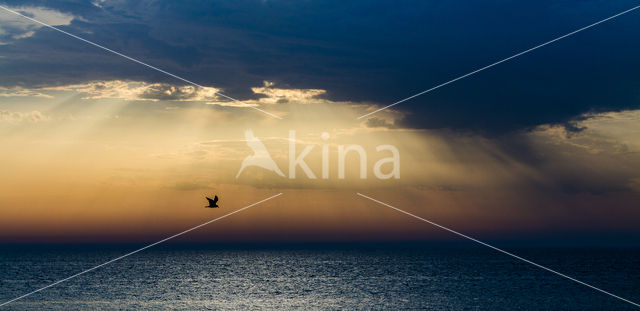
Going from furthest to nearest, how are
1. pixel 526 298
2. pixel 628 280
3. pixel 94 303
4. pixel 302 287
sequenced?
1. pixel 628 280
2. pixel 302 287
3. pixel 526 298
4. pixel 94 303

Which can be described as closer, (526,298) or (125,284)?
(526,298)

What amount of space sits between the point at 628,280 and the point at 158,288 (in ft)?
301

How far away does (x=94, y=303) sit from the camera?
71375mm

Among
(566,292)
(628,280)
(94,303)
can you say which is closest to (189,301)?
(94,303)

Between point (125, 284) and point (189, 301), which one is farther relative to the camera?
point (125, 284)

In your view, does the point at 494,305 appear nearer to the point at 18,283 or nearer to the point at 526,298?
the point at 526,298

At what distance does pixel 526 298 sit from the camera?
79.9 metres

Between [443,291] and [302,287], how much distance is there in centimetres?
2394

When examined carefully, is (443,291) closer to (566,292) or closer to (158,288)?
(566,292)

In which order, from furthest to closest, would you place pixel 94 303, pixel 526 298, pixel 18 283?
pixel 18 283
pixel 526 298
pixel 94 303

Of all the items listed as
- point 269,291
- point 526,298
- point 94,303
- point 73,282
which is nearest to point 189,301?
point 94,303

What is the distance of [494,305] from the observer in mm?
72688

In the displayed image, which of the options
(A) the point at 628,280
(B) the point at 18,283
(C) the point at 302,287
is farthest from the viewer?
(A) the point at 628,280

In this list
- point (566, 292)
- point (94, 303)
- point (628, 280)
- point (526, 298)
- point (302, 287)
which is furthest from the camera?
point (628, 280)
